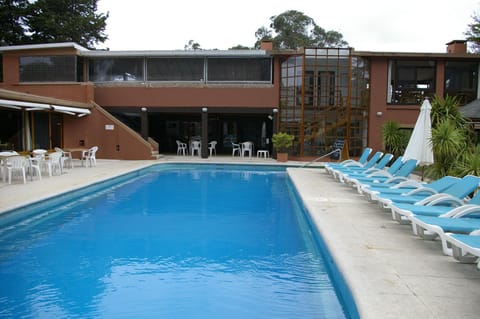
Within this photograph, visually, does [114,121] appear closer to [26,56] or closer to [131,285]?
[26,56]

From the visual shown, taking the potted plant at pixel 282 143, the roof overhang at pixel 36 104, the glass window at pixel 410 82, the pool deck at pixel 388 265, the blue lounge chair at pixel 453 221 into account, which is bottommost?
Result: the pool deck at pixel 388 265

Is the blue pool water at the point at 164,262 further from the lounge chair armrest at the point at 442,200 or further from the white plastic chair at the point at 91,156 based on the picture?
the white plastic chair at the point at 91,156

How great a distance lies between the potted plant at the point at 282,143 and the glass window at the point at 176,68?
5116 mm

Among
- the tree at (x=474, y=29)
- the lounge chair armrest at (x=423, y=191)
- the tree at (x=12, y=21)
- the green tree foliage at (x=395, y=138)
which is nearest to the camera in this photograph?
the lounge chair armrest at (x=423, y=191)

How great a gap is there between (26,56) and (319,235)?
65.2ft

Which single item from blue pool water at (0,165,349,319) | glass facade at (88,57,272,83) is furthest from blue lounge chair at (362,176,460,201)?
glass facade at (88,57,272,83)

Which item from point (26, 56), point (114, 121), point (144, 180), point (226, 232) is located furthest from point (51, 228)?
point (26, 56)

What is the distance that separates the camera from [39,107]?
14.9 m

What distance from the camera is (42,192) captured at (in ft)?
30.5

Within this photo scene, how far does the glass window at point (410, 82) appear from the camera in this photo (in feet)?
65.5

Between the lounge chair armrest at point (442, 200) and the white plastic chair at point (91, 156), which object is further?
the white plastic chair at point (91, 156)

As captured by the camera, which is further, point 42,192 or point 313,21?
point 313,21

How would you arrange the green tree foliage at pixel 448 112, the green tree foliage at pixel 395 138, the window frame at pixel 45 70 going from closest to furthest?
the green tree foliage at pixel 448 112
the green tree foliage at pixel 395 138
the window frame at pixel 45 70

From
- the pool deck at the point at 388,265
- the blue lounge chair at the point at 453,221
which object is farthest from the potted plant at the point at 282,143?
the blue lounge chair at the point at 453,221
